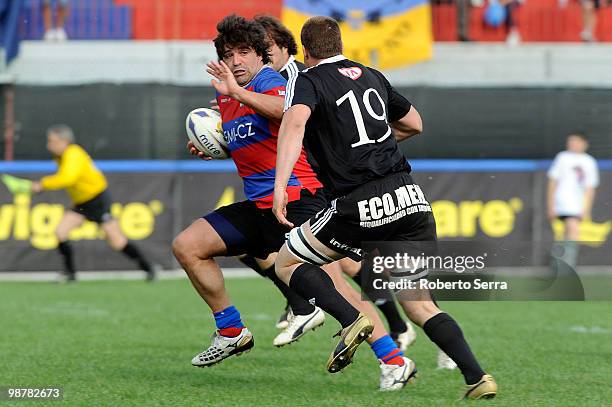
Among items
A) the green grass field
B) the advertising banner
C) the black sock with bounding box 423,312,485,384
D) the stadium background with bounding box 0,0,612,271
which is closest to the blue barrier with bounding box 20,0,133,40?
the stadium background with bounding box 0,0,612,271

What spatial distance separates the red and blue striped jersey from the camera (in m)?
6.77

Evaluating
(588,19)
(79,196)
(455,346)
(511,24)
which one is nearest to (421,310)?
(455,346)

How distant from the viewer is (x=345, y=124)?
598 centimetres

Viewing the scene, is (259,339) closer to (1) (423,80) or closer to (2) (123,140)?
(2) (123,140)

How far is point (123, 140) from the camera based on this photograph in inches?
617

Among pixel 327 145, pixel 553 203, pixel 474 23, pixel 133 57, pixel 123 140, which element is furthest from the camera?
pixel 474 23

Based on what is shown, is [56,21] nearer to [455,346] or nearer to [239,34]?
→ [239,34]

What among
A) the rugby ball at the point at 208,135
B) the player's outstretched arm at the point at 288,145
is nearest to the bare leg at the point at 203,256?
the rugby ball at the point at 208,135

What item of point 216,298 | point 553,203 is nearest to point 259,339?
point 216,298

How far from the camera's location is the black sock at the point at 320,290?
6.09 meters

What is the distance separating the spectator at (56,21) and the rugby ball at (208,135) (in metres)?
11.0

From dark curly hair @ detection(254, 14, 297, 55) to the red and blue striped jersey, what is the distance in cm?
55

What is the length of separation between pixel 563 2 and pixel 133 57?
7185 millimetres

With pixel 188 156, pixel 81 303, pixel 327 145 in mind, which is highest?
pixel 327 145
